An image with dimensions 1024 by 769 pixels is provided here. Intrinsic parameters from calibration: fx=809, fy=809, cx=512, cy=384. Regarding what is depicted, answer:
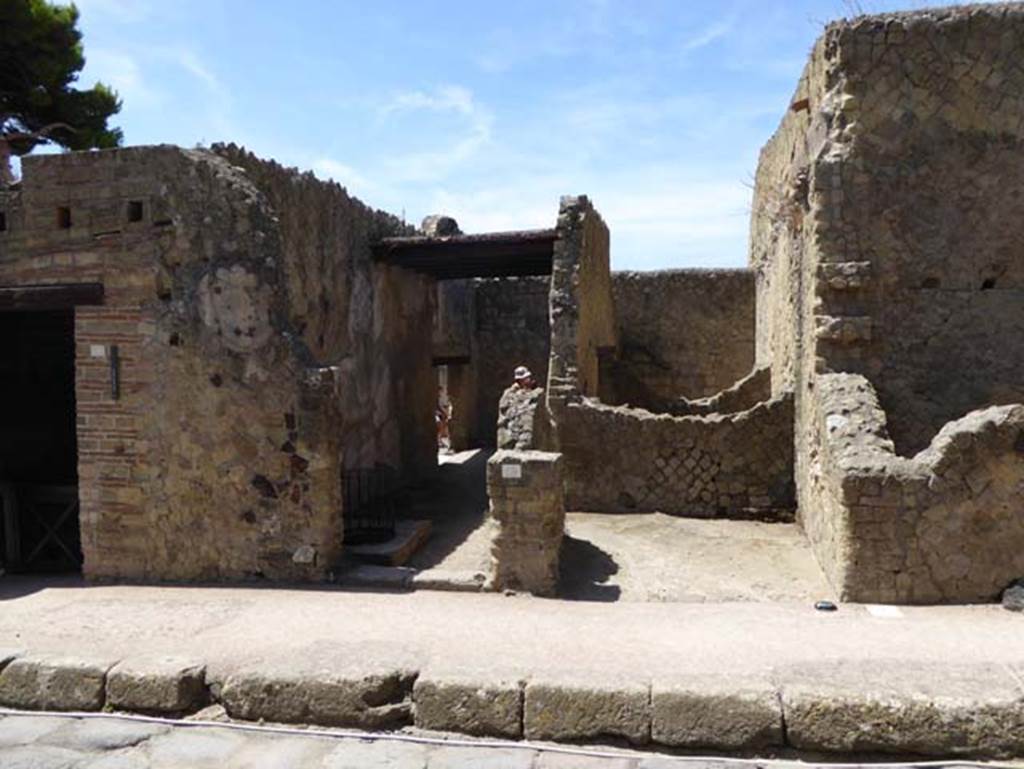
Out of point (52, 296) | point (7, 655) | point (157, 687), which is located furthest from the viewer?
point (52, 296)

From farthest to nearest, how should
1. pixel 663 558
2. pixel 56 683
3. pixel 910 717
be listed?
pixel 663 558
pixel 56 683
pixel 910 717

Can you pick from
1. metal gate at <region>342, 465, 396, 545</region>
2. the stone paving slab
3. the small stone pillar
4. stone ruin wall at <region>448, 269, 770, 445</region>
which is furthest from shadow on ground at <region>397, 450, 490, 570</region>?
stone ruin wall at <region>448, 269, 770, 445</region>

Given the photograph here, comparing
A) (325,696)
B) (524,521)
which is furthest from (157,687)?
(524,521)

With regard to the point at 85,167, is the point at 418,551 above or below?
below

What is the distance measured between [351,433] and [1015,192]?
725 centimetres

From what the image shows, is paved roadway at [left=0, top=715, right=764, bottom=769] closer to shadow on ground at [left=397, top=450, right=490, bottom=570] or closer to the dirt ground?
the dirt ground

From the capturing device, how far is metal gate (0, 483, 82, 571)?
7.60 meters

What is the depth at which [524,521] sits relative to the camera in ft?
20.6

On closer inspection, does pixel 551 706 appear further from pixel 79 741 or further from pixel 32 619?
pixel 32 619

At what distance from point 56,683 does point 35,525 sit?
4251 millimetres

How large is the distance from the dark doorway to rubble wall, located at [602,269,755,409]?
9872 mm

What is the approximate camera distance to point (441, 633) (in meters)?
5.03

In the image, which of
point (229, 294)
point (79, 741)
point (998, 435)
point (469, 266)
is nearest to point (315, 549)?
point (229, 294)

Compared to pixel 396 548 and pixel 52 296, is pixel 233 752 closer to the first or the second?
pixel 396 548
